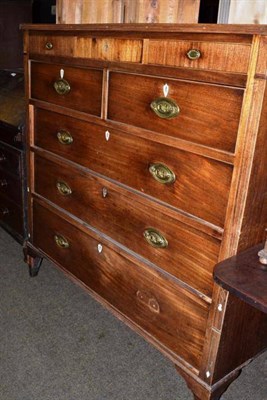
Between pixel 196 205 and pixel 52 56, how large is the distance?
95cm

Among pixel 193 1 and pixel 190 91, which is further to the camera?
pixel 193 1

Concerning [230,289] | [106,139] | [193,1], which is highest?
[193,1]

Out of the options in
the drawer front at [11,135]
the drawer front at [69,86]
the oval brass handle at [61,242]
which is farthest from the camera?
the drawer front at [11,135]

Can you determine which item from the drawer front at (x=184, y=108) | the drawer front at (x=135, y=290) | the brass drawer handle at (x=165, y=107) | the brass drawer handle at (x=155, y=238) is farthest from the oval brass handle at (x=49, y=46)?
the brass drawer handle at (x=155, y=238)

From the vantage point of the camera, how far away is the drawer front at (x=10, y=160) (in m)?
2.27

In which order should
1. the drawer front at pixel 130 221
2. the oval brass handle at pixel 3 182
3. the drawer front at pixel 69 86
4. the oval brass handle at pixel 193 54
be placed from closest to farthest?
the oval brass handle at pixel 193 54 → the drawer front at pixel 130 221 → the drawer front at pixel 69 86 → the oval brass handle at pixel 3 182

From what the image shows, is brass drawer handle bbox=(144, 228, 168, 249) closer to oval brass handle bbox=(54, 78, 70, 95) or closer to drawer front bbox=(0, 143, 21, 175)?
oval brass handle bbox=(54, 78, 70, 95)

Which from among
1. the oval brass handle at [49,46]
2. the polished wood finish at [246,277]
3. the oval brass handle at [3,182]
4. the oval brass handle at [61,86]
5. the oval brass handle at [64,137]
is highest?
the oval brass handle at [49,46]

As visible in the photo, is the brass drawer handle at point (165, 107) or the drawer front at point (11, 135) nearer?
the brass drawer handle at point (165, 107)

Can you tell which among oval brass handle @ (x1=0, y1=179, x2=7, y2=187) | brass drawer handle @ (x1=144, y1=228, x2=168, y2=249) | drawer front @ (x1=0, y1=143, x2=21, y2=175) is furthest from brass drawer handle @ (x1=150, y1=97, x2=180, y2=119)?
oval brass handle @ (x1=0, y1=179, x2=7, y2=187)

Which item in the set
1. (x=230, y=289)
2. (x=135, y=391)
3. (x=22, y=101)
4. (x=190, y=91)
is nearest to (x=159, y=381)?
(x=135, y=391)

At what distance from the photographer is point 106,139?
1.54 meters

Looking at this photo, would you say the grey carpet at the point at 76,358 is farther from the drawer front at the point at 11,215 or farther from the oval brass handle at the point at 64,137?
the oval brass handle at the point at 64,137

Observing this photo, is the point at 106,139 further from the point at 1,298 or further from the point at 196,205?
the point at 1,298
